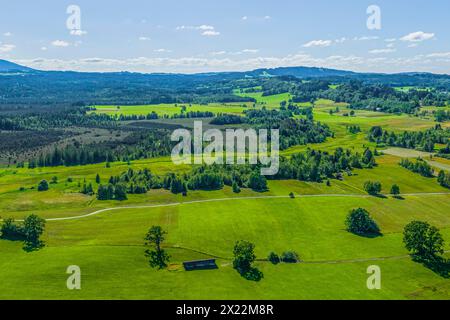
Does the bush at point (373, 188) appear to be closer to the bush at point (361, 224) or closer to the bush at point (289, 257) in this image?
the bush at point (361, 224)

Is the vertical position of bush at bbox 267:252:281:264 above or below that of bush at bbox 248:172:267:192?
below

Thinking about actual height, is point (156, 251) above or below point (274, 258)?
above

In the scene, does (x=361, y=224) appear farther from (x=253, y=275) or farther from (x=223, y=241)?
(x=253, y=275)

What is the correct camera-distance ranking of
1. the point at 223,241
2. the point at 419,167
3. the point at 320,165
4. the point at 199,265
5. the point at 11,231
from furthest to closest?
the point at 419,167, the point at 320,165, the point at 223,241, the point at 11,231, the point at 199,265

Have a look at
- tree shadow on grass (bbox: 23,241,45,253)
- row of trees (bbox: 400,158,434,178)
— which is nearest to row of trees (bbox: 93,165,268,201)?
tree shadow on grass (bbox: 23,241,45,253)

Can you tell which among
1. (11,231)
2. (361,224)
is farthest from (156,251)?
(361,224)

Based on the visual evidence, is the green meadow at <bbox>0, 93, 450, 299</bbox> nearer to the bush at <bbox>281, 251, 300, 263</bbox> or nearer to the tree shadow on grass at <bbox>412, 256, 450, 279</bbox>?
the tree shadow on grass at <bbox>412, 256, 450, 279</bbox>
